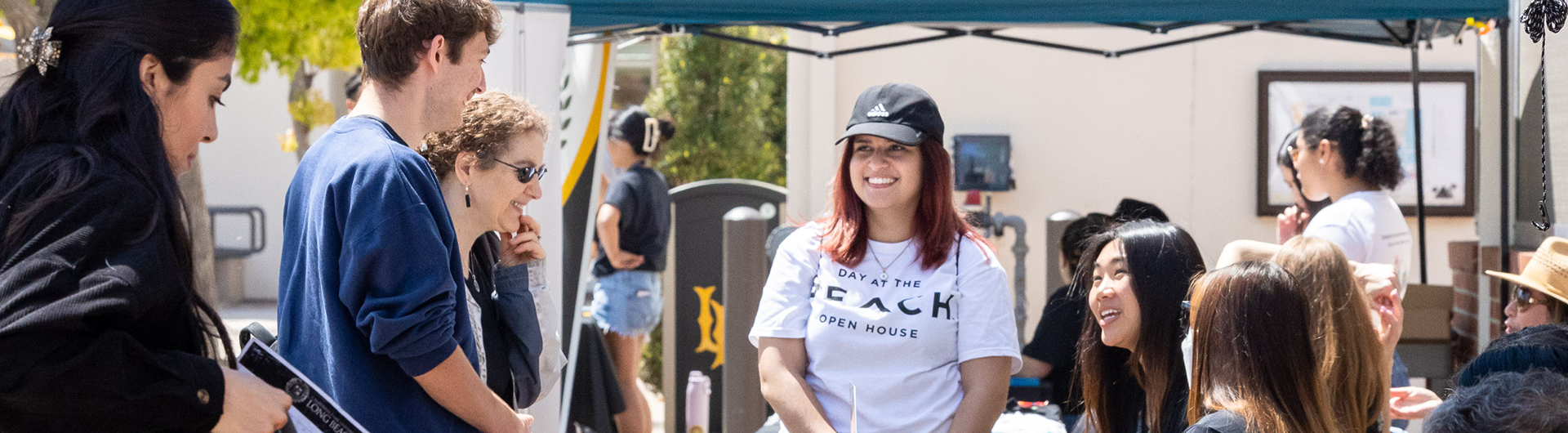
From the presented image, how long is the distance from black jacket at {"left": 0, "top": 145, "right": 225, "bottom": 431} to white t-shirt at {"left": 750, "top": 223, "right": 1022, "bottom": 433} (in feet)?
4.80

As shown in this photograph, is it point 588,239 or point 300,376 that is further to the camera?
point 588,239

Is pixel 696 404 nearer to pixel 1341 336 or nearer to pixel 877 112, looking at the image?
pixel 877 112

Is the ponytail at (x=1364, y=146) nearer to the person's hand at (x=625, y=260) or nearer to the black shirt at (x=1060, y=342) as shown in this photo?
the black shirt at (x=1060, y=342)

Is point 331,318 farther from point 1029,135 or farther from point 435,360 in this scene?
point 1029,135

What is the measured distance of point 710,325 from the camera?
251 inches

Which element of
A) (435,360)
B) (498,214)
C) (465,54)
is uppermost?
(465,54)

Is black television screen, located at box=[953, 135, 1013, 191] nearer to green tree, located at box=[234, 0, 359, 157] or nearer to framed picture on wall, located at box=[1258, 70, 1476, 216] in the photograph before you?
framed picture on wall, located at box=[1258, 70, 1476, 216]

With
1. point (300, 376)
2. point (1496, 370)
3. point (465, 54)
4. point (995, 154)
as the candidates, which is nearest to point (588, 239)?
point (465, 54)

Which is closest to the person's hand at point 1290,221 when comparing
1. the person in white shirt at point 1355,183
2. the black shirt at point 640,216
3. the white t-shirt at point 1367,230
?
the person in white shirt at point 1355,183

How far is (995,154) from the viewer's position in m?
7.44

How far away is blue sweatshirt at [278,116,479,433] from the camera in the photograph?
172 centimetres

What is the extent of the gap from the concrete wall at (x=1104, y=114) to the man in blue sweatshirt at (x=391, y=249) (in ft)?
18.3

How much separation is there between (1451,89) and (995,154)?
2846mm

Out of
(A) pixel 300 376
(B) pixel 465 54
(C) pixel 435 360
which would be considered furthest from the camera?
(B) pixel 465 54
